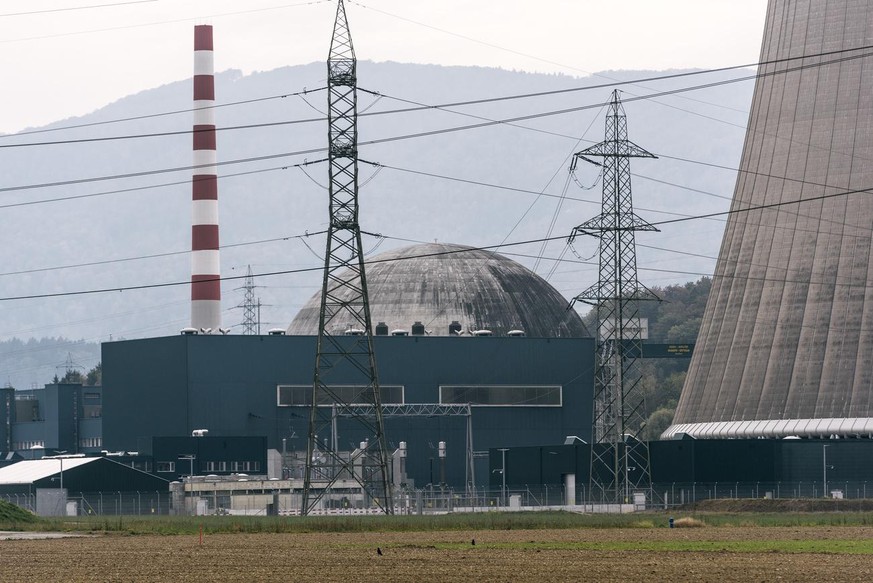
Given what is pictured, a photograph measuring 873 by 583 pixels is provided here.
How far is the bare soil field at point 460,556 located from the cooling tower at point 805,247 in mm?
16073

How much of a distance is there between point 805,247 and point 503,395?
2649cm

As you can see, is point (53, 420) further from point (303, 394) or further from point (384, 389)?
point (384, 389)

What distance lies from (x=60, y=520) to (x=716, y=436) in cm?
2532

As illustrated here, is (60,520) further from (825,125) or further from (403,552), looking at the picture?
(825,125)

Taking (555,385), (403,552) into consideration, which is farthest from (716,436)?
(403,552)

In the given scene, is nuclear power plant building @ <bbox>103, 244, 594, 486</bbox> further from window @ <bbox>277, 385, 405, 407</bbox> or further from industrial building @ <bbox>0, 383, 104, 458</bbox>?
industrial building @ <bbox>0, 383, 104, 458</bbox>

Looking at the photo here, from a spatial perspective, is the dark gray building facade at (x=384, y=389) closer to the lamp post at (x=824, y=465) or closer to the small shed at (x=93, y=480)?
the small shed at (x=93, y=480)

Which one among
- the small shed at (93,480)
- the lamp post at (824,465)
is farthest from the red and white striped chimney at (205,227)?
the lamp post at (824,465)

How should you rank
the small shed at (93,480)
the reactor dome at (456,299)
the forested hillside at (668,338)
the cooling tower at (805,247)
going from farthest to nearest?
the forested hillside at (668,338) → the reactor dome at (456,299) → the small shed at (93,480) → the cooling tower at (805,247)

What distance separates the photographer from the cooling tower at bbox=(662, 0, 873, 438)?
57125 millimetres

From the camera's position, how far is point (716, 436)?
61.7m

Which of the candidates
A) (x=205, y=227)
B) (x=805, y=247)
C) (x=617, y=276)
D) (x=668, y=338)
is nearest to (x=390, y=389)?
(x=205, y=227)

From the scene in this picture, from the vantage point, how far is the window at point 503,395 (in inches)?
3164

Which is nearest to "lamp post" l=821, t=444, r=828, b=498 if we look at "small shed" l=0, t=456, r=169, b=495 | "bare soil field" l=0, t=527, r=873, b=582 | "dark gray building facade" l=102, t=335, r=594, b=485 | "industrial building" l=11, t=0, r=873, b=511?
"industrial building" l=11, t=0, r=873, b=511
